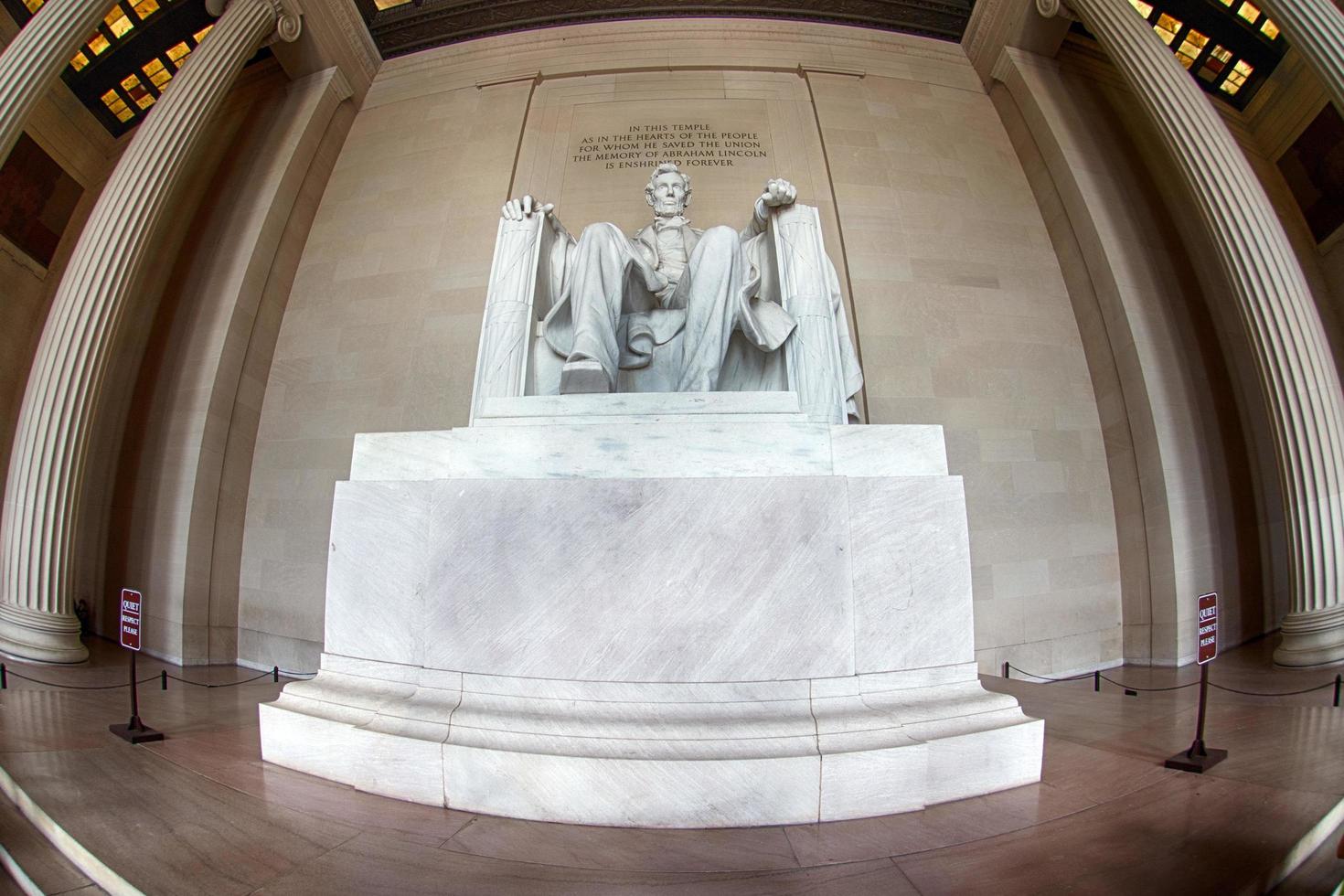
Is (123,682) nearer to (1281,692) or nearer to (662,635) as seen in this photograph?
(662,635)

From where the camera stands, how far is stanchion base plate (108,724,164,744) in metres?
3.06

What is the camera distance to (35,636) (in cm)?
535

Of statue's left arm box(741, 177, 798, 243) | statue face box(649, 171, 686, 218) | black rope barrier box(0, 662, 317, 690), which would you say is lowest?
black rope barrier box(0, 662, 317, 690)

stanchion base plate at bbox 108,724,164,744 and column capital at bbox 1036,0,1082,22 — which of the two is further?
column capital at bbox 1036,0,1082,22

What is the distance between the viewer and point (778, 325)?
3.49 meters

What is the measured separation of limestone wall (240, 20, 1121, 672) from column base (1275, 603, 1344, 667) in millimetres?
1297

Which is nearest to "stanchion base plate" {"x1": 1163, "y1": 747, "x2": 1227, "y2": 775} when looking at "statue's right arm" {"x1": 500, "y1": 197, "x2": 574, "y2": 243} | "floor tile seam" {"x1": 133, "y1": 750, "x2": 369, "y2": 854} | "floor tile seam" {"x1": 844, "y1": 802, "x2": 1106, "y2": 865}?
"floor tile seam" {"x1": 844, "y1": 802, "x2": 1106, "y2": 865}

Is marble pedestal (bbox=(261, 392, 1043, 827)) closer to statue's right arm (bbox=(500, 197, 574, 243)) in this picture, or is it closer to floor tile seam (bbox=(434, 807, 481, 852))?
floor tile seam (bbox=(434, 807, 481, 852))

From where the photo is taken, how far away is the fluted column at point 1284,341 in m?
5.18

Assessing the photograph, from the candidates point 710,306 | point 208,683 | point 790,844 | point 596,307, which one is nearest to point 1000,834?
point 790,844

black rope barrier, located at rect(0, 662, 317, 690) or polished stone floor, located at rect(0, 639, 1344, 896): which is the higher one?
black rope barrier, located at rect(0, 662, 317, 690)

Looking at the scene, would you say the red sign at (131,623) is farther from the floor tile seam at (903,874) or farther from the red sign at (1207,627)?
the red sign at (1207,627)

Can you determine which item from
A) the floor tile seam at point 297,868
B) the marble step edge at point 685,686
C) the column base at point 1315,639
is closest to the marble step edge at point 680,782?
the marble step edge at point 685,686

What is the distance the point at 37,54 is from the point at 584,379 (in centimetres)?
665
